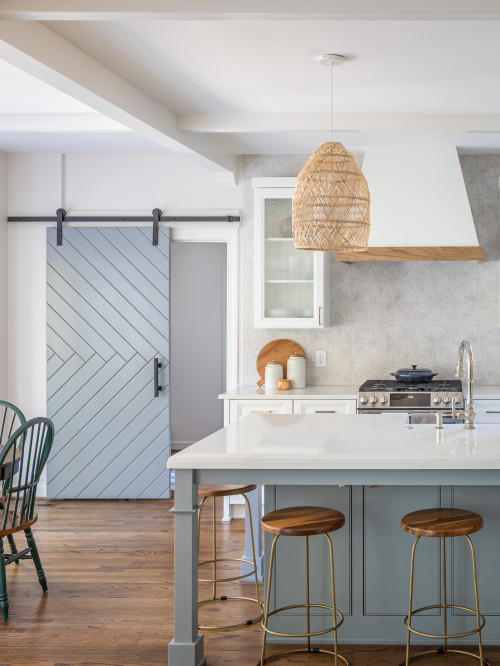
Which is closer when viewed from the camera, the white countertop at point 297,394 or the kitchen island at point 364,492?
the kitchen island at point 364,492

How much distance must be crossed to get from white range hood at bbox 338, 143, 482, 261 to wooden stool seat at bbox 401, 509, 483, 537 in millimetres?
2412

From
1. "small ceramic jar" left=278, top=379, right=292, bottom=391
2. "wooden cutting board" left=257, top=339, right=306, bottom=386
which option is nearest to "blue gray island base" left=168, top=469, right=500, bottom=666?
"small ceramic jar" left=278, top=379, right=292, bottom=391

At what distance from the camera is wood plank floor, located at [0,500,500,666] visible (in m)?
3.16

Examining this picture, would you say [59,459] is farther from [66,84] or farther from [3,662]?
[66,84]

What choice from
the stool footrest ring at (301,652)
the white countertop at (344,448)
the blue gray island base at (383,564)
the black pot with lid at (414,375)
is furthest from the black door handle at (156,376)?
the stool footrest ring at (301,652)

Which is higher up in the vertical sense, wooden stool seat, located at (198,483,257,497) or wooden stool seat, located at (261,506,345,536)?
wooden stool seat, located at (261,506,345,536)

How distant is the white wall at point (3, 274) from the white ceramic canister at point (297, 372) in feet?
7.40

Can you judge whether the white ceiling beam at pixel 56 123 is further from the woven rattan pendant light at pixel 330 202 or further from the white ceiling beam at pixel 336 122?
the woven rattan pendant light at pixel 330 202

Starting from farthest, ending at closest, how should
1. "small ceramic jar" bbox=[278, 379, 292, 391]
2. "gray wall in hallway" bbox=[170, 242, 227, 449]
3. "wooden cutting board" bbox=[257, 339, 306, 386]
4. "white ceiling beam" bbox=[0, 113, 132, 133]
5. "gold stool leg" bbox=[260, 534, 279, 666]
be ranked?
"gray wall in hallway" bbox=[170, 242, 227, 449] → "wooden cutting board" bbox=[257, 339, 306, 386] → "small ceramic jar" bbox=[278, 379, 292, 391] → "white ceiling beam" bbox=[0, 113, 132, 133] → "gold stool leg" bbox=[260, 534, 279, 666]

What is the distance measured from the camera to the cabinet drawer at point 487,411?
16.1ft

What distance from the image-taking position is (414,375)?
5242 mm

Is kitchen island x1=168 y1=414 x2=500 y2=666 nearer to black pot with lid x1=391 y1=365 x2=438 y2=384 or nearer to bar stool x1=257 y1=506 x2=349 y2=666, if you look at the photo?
bar stool x1=257 y1=506 x2=349 y2=666

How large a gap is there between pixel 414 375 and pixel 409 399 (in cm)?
31

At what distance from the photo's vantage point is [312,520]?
9.53 feet
